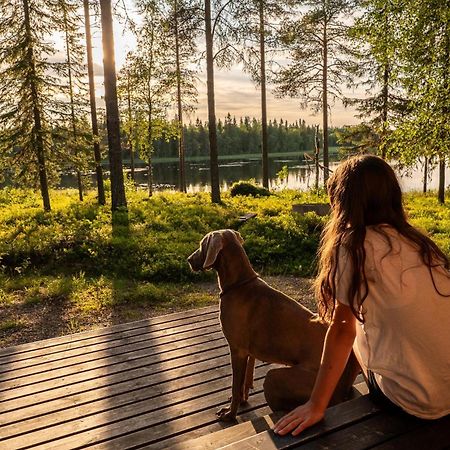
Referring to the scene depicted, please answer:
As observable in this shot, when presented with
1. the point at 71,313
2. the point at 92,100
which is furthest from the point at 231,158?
the point at 71,313

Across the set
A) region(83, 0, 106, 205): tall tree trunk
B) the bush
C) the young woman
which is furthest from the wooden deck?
the bush

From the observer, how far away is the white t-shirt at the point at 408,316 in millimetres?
1795

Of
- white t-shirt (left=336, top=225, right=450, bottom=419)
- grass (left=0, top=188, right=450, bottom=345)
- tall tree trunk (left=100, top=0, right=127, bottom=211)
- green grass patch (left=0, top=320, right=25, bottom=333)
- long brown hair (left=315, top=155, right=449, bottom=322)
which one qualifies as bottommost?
green grass patch (left=0, top=320, right=25, bottom=333)

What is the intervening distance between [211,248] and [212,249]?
0.04 feet

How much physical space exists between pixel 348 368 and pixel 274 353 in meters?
0.49

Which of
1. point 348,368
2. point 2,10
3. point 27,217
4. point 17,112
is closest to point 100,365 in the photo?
point 348,368

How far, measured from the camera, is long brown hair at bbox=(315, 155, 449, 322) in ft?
5.98

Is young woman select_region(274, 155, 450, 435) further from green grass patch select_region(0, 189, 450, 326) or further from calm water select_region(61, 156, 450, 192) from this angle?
green grass patch select_region(0, 189, 450, 326)

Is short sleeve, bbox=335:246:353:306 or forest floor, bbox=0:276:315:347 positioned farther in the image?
forest floor, bbox=0:276:315:347

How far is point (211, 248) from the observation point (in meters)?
3.13

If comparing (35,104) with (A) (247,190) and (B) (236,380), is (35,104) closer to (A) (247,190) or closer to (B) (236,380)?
(A) (247,190)

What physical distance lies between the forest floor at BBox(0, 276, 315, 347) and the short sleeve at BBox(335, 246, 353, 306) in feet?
16.8

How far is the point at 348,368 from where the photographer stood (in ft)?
8.84

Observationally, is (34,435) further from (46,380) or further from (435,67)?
(435,67)
